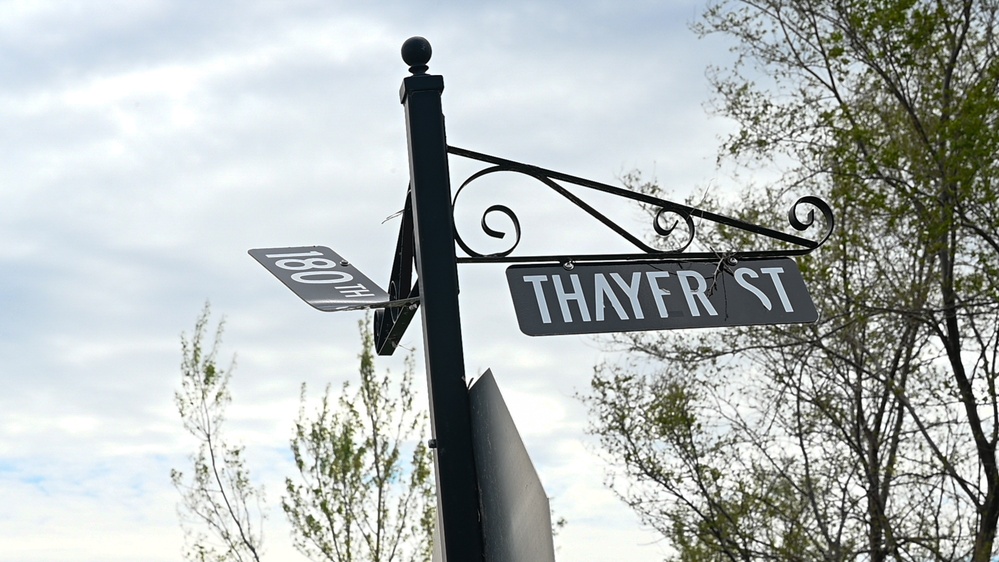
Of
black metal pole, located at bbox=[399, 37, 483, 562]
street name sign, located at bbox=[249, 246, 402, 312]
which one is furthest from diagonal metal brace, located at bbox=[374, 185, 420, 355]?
black metal pole, located at bbox=[399, 37, 483, 562]

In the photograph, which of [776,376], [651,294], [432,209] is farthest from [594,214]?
[776,376]

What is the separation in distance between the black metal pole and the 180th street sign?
0.18m

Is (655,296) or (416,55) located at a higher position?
(416,55)

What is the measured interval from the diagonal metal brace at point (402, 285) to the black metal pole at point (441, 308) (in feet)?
0.77

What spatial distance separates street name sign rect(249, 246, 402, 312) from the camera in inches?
101

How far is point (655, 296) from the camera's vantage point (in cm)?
246

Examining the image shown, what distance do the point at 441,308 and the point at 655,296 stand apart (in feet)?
1.71

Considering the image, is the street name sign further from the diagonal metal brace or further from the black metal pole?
the black metal pole

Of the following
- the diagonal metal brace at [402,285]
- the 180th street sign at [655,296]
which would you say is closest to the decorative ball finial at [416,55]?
the diagonal metal brace at [402,285]

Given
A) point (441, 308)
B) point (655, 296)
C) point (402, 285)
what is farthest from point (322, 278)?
point (655, 296)

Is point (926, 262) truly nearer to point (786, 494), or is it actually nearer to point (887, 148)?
point (887, 148)

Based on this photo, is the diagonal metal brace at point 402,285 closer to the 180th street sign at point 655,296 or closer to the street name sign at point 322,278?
the street name sign at point 322,278

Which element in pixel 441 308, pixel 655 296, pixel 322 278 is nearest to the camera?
pixel 441 308

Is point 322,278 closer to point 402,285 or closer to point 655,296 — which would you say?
point 402,285
